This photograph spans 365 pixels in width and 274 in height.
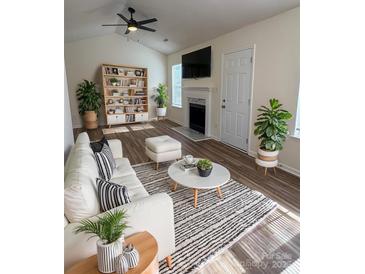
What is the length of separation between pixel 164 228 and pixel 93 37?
6.56 metres

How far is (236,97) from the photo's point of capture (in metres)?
4.15

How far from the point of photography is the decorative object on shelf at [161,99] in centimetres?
720

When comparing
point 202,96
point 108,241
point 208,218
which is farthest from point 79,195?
point 202,96

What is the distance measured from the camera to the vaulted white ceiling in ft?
10.3

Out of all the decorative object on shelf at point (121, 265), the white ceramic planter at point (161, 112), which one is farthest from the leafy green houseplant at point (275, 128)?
the white ceramic planter at point (161, 112)

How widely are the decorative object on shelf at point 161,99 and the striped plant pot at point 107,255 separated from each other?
6.46 m

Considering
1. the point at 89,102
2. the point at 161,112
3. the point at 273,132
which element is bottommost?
the point at 273,132

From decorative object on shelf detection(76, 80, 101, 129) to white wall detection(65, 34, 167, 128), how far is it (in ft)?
0.81

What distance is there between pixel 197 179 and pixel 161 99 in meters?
5.36

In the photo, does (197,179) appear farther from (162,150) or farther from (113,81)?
(113,81)

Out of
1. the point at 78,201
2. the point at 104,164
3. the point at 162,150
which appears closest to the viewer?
the point at 78,201

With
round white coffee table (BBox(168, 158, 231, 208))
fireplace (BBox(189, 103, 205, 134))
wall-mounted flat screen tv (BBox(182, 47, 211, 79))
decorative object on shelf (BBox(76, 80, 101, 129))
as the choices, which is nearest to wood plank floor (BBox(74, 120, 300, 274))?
round white coffee table (BBox(168, 158, 231, 208))

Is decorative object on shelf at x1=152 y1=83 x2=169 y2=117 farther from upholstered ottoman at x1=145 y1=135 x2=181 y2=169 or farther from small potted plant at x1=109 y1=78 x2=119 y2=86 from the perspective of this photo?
upholstered ottoman at x1=145 y1=135 x2=181 y2=169

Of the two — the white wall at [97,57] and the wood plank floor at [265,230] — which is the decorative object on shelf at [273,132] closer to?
the wood plank floor at [265,230]
